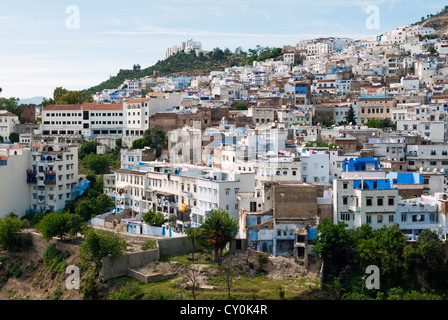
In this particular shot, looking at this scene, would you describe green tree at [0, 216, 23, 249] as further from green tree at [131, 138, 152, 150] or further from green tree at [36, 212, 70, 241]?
green tree at [131, 138, 152, 150]

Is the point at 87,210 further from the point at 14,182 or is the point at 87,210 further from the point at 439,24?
the point at 439,24

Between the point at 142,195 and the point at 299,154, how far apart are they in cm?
793

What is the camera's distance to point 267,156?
27.3 meters

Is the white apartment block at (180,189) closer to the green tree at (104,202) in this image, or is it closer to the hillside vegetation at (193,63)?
the green tree at (104,202)

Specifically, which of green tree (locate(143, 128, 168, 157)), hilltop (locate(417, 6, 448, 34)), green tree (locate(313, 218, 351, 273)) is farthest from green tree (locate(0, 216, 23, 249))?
hilltop (locate(417, 6, 448, 34))

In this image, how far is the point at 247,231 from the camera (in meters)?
21.4

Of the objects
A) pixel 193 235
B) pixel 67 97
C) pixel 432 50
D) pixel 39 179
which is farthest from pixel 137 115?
pixel 432 50

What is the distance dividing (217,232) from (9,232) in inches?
416

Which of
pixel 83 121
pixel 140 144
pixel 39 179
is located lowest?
pixel 39 179

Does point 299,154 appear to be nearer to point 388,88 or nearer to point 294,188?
point 294,188

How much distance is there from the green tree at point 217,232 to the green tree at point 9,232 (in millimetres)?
9750

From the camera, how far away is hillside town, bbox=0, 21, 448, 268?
21672 millimetres

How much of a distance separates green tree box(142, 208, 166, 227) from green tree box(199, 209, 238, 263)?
A: 13.4ft
